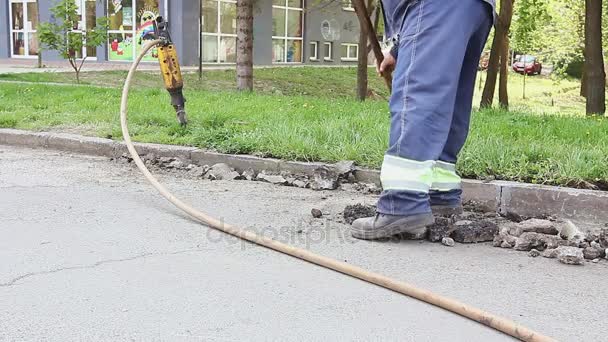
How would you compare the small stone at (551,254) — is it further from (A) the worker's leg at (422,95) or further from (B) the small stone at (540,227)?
(A) the worker's leg at (422,95)

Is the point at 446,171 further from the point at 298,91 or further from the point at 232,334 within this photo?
the point at 298,91

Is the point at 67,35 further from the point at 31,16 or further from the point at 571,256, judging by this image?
the point at 571,256

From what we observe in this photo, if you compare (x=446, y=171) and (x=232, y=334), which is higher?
(x=446, y=171)

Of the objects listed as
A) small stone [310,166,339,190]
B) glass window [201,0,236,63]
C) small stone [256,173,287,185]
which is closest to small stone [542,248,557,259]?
small stone [310,166,339,190]

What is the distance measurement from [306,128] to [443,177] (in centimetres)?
247

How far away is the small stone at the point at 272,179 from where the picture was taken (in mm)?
5645

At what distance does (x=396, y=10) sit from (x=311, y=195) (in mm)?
1721

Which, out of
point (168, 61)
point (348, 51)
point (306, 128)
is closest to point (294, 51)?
point (348, 51)

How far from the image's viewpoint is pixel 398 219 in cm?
385

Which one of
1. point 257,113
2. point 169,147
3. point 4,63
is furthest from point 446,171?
point 4,63

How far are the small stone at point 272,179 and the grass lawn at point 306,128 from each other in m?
0.30

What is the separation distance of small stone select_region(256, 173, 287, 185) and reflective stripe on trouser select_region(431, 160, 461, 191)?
1644mm

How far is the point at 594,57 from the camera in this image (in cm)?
1137

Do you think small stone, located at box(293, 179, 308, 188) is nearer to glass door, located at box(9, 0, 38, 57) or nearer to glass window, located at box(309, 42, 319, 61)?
glass door, located at box(9, 0, 38, 57)
